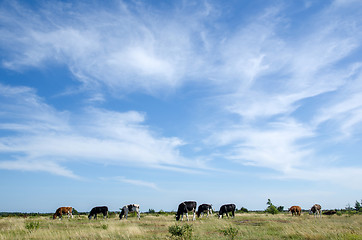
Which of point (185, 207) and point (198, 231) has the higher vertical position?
point (185, 207)

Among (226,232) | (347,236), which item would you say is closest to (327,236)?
(347,236)

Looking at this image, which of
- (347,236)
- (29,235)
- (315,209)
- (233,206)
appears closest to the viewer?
(347,236)

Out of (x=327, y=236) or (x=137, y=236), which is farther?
(x=137, y=236)

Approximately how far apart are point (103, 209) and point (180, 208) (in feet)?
46.9

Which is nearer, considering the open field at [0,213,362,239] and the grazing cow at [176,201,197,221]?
the open field at [0,213,362,239]

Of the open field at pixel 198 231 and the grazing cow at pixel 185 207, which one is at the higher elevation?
the grazing cow at pixel 185 207

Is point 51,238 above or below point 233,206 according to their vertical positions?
below

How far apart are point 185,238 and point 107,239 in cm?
411

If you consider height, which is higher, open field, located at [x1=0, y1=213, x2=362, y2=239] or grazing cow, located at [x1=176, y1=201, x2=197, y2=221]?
grazing cow, located at [x1=176, y1=201, x2=197, y2=221]

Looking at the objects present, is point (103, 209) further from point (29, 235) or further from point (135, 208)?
point (29, 235)

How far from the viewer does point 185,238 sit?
13.9m

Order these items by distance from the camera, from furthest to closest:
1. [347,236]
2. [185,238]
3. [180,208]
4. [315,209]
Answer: [315,209] < [180,208] < [185,238] < [347,236]

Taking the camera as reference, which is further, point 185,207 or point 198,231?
point 185,207

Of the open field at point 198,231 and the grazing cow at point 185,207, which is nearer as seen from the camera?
the open field at point 198,231
